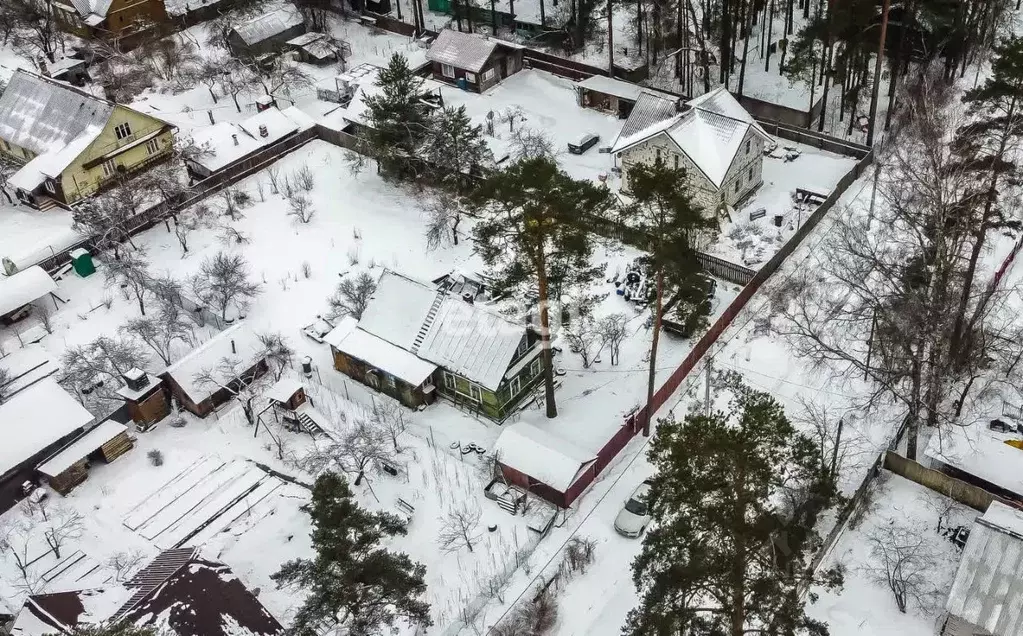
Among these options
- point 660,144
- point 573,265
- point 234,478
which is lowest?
point 234,478

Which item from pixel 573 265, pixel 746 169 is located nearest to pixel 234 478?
pixel 573 265

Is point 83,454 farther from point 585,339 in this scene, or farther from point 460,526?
point 585,339

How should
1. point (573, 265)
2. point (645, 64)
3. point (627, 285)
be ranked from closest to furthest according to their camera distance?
1. point (573, 265)
2. point (627, 285)
3. point (645, 64)

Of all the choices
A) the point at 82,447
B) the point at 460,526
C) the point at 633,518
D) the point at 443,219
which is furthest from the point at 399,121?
the point at 633,518

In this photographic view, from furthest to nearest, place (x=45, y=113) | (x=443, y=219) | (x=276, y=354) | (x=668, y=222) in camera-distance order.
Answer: (x=45, y=113), (x=443, y=219), (x=276, y=354), (x=668, y=222)

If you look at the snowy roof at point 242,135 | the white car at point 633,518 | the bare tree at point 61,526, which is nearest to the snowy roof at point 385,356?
the white car at point 633,518

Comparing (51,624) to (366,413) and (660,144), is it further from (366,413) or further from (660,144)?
(660,144)
